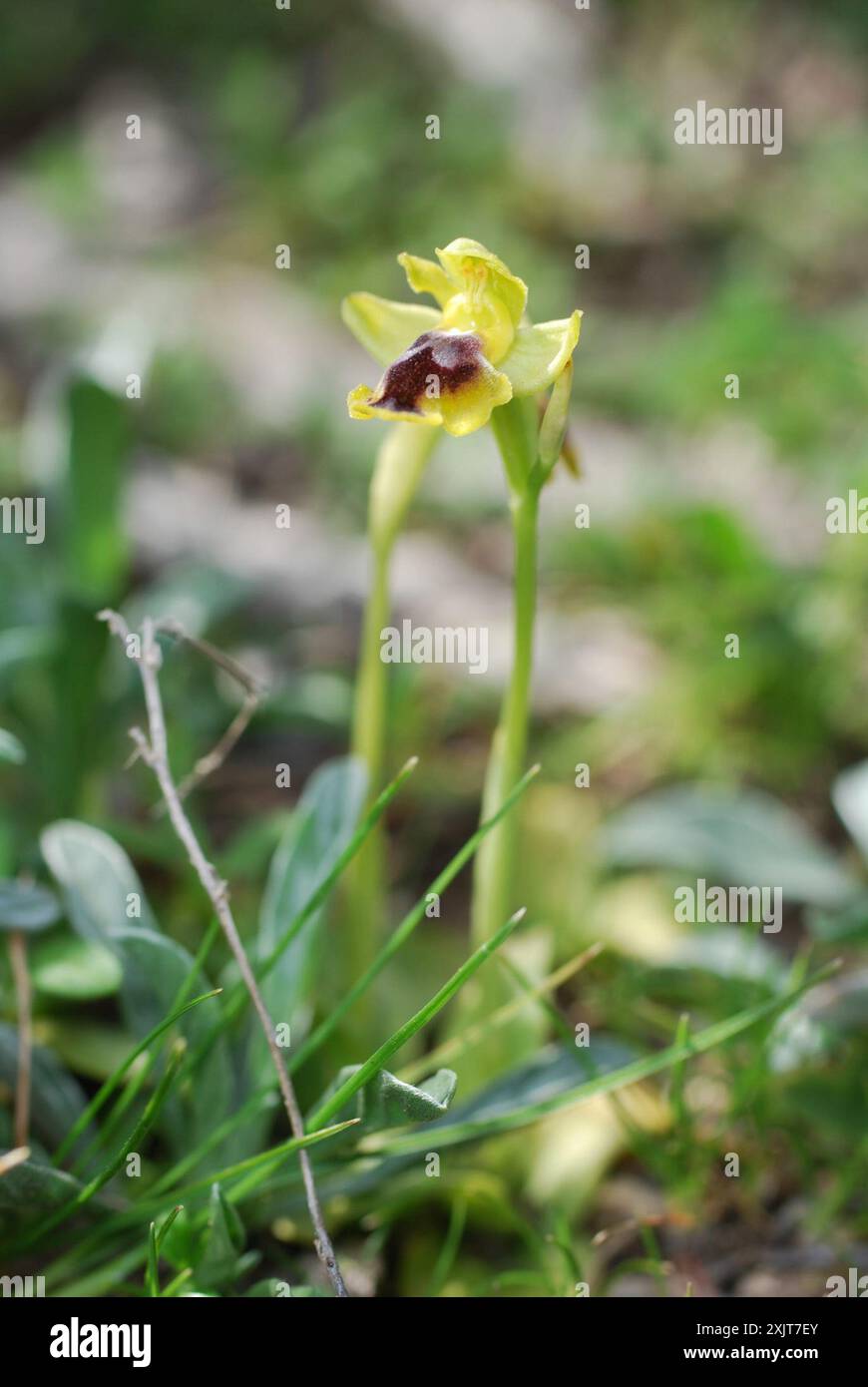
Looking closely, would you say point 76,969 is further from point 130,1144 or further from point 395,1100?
point 395,1100

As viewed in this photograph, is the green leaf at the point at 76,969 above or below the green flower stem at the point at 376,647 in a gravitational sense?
below

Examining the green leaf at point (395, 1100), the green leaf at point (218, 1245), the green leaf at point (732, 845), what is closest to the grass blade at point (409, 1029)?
the green leaf at point (395, 1100)

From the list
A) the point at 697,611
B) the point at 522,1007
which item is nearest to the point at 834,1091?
the point at 522,1007

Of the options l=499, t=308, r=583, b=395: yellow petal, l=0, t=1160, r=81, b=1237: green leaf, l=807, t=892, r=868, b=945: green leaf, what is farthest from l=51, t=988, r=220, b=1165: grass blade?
l=807, t=892, r=868, b=945: green leaf

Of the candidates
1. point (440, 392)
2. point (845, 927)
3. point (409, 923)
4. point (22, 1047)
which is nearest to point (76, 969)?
point (22, 1047)

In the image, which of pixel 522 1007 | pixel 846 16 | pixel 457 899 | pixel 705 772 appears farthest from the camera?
pixel 846 16

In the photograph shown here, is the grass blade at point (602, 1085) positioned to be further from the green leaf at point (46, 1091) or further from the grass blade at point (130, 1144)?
the green leaf at point (46, 1091)

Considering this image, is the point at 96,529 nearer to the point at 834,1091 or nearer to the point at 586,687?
the point at 586,687

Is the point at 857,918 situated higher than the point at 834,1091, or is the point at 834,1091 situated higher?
the point at 857,918
